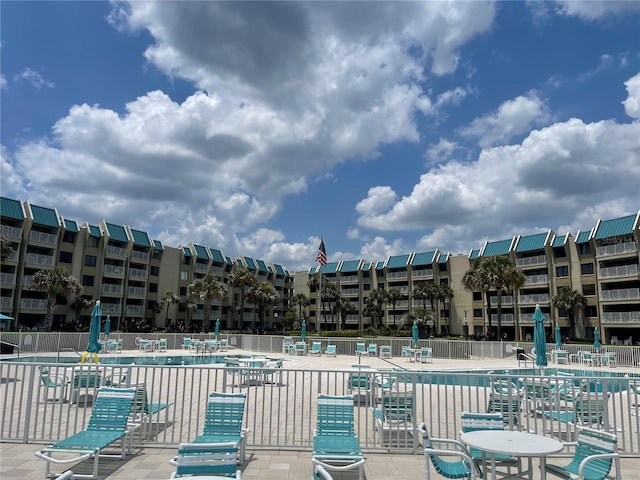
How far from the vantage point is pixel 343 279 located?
238 feet

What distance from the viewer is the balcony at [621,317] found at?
133 ft

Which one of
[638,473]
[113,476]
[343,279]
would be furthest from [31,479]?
[343,279]

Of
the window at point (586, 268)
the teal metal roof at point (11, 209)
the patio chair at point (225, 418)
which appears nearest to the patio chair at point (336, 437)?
the patio chair at point (225, 418)

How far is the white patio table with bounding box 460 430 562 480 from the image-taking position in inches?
190

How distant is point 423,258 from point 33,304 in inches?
1822

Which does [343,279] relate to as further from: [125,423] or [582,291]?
[125,423]

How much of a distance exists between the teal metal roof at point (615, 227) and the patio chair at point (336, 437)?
44.9 metres

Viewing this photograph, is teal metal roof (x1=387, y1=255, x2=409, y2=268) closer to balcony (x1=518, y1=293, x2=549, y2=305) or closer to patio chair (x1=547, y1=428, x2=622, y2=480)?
balcony (x1=518, y1=293, x2=549, y2=305)

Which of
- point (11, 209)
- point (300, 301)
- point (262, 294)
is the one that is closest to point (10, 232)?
point (11, 209)

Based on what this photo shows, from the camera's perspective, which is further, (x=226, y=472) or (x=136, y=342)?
(x=136, y=342)

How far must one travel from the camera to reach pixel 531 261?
51.6 m

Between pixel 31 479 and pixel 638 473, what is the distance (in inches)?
328

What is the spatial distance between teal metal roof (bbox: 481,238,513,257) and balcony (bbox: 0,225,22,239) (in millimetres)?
51006

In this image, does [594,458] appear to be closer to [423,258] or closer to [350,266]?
[423,258]
